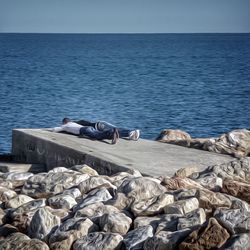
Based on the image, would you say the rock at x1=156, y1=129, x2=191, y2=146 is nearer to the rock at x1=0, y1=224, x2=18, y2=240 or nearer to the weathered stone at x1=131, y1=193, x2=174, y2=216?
the weathered stone at x1=131, y1=193, x2=174, y2=216

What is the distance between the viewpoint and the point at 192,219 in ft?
23.3

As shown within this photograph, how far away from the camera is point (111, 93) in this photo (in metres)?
47.0

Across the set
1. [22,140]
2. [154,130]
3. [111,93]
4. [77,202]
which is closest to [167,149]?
[22,140]

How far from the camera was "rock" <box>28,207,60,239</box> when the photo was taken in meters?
Answer: 7.65

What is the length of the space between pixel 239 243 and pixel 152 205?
55.8 inches

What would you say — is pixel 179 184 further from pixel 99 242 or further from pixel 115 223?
pixel 99 242

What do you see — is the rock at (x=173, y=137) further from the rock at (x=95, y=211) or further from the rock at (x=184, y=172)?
the rock at (x=95, y=211)

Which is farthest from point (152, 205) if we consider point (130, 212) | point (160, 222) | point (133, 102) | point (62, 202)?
point (133, 102)

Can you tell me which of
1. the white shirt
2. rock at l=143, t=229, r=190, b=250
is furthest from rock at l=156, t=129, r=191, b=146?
rock at l=143, t=229, r=190, b=250

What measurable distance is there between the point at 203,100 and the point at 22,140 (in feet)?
91.1

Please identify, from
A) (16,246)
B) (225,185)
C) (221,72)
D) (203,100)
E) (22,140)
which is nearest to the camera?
(16,246)

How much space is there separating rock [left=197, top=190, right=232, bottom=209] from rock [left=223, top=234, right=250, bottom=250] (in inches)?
40.0

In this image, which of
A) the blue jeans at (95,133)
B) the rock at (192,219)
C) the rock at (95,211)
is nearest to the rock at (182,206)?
the rock at (192,219)

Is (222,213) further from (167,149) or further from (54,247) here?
(167,149)
